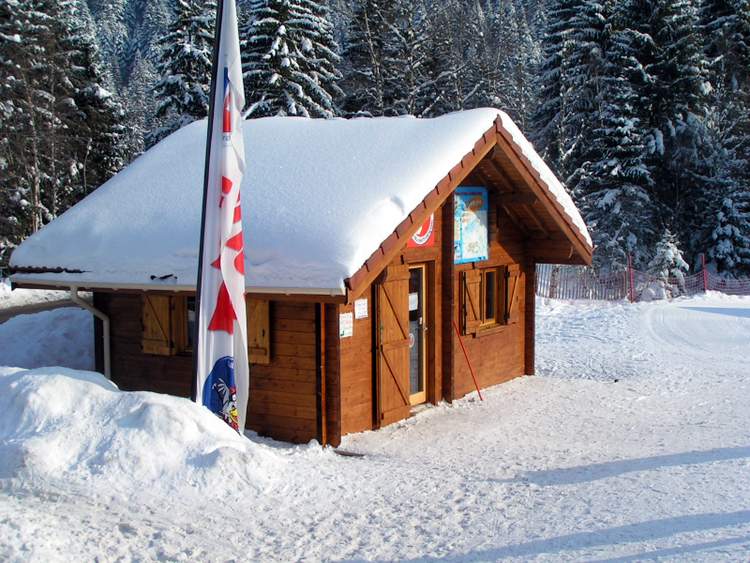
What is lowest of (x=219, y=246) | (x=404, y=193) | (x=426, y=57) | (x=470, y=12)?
(x=219, y=246)

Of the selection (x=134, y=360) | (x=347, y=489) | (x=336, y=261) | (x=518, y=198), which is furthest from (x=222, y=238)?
(x=518, y=198)

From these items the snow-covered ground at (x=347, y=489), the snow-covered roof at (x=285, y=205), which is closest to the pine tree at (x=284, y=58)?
the snow-covered roof at (x=285, y=205)

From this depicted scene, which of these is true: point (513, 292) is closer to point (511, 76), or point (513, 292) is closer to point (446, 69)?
point (446, 69)

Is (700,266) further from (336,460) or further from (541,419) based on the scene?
(336,460)

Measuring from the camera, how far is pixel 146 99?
78.2 m

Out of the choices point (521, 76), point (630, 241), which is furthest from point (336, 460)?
point (521, 76)

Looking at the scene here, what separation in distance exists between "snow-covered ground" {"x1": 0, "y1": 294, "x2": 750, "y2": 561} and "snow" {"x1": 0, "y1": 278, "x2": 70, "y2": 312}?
1799 cm

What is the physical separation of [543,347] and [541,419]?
6.61m

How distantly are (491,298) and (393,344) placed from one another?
12.2 ft

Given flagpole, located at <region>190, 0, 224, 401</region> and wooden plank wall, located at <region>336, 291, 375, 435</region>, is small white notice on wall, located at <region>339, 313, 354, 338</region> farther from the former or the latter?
flagpole, located at <region>190, 0, 224, 401</region>

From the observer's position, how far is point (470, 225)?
12.2m

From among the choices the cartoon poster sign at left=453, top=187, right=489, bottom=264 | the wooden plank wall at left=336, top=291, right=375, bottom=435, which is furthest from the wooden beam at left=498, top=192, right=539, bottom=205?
the wooden plank wall at left=336, top=291, right=375, bottom=435

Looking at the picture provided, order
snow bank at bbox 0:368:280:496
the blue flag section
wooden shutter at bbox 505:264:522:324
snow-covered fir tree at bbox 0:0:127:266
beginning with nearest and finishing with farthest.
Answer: snow bank at bbox 0:368:280:496 < the blue flag section < wooden shutter at bbox 505:264:522:324 < snow-covered fir tree at bbox 0:0:127:266

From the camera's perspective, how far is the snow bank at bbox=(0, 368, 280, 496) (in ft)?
20.5
